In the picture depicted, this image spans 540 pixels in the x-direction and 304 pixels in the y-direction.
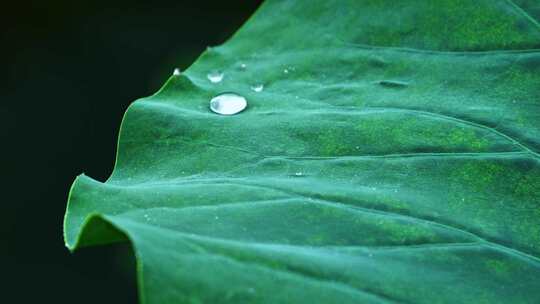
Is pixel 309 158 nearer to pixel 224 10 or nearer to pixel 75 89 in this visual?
pixel 75 89

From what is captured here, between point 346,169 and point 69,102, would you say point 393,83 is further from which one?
point 69,102

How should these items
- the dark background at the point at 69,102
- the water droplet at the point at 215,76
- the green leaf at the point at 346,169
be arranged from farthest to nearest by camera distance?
the dark background at the point at 69,102 < the water droplet at the point at 215,76 < the green leaf at the point at 346,169

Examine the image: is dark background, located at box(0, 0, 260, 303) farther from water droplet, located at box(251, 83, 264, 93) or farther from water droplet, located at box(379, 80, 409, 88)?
water droplet, located at box(379, 80, 409, 88)

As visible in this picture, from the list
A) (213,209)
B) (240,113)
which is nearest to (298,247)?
(213,209)

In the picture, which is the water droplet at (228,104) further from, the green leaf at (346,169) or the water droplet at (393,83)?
the water droplet at (393,83)

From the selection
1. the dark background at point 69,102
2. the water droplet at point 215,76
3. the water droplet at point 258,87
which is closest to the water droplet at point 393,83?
the water droplet at point 258,87

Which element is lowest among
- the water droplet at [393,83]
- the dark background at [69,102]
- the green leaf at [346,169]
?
the green leaf at [346,169]
